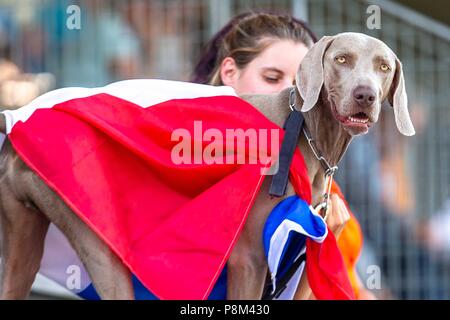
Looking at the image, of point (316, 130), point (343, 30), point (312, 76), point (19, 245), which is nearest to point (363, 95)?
point (312, 76)

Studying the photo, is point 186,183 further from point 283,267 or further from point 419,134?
point 419,134

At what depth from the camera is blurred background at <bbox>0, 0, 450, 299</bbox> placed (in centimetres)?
693

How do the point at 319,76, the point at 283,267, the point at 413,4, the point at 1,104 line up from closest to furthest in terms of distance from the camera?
the point at 319,76 < the point at 283,267 < the point at 1,104 < the point at 413,4

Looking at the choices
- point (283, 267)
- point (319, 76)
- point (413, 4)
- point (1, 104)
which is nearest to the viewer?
point (319, 76)

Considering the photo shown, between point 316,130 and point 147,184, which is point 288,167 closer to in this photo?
point 316,130

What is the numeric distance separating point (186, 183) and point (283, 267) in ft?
1.51

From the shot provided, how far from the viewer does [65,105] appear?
3.87 meters

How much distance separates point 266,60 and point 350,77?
3.08 feet

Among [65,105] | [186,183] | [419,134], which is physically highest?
[65,105]

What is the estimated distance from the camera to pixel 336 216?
4.24m

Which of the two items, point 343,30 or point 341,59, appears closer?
point 341,59

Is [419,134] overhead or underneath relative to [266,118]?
underneath

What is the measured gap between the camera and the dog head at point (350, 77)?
359 centimetres

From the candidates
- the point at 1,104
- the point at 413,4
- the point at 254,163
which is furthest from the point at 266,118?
the point at 413,4
